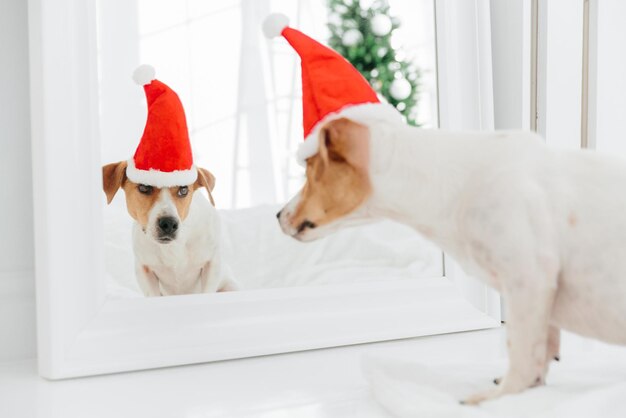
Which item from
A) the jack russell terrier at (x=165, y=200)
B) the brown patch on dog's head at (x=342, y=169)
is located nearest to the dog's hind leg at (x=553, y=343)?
the brown patch on dog's head at (x=342, y=169)

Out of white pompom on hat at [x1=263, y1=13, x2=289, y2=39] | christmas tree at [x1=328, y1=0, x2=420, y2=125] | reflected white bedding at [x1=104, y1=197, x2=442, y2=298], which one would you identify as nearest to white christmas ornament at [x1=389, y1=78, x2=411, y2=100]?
christmas tree at [x1=328, y1=0, x2=420, y2=125]

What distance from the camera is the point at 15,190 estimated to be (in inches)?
41.8

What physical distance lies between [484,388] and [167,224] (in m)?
0.59

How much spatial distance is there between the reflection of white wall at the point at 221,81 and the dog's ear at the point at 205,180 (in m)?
0.01

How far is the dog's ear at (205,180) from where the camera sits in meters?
1.06

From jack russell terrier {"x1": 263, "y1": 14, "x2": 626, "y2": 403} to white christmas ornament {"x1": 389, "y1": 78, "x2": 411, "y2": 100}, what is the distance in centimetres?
54

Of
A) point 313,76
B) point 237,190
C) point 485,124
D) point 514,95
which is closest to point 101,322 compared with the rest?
point 237,190

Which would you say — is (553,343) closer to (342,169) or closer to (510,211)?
(510,211)

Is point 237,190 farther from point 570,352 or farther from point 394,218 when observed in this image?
point 570,352

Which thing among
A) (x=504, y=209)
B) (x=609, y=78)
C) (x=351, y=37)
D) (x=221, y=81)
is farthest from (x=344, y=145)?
(x=609, y=78)

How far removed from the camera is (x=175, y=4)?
3.51 feet

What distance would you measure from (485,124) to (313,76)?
65 cm

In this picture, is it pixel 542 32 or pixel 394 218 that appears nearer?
pixel 394 218

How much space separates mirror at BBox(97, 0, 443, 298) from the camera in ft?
3.32
